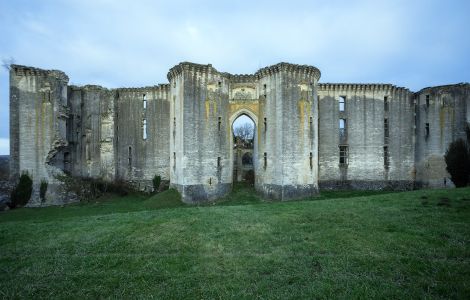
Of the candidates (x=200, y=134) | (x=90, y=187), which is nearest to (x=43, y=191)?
(x=90, y=187)

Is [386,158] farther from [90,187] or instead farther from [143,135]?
[90,187]

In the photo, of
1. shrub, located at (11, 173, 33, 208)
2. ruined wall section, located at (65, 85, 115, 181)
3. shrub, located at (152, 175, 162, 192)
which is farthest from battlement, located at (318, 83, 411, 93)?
shrub, located at (11, 173, 33, 208)

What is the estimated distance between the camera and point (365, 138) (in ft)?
99.8

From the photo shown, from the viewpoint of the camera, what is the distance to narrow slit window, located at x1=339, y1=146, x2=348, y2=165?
99.2 feet

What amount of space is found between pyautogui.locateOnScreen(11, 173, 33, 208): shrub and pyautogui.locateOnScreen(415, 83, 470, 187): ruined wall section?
35.1 metres

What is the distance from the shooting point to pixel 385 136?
30.6m

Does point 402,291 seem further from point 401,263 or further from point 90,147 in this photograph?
point 90,147

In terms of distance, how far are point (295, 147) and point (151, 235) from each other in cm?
1532

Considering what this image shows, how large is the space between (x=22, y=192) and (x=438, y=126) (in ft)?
121

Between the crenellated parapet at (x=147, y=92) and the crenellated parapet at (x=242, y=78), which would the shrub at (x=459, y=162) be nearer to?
the crenellated parapet at (x=242, y=78)

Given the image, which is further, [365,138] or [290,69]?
[365,138]

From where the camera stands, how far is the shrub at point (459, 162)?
84.0ft

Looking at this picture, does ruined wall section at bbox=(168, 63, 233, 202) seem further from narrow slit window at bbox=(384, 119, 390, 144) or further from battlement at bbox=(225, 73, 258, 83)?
narrow slit window at bbox=(384, 119, 390, 144)

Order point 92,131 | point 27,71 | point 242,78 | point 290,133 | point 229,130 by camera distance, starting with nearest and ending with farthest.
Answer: point 290,133 < point 27,71 < point 229,130 < point 242,78 < point 92,131
